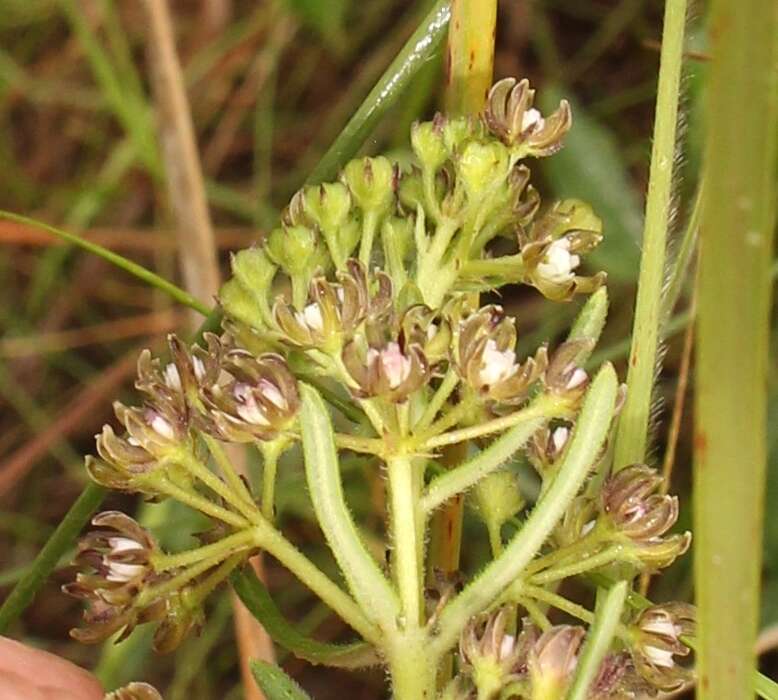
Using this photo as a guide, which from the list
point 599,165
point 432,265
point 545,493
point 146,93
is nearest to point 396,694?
point 545,493

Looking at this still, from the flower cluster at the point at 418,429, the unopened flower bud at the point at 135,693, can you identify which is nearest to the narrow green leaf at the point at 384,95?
the flower cluster at the point at 418,429

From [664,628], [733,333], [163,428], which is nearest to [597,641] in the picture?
[664,628]

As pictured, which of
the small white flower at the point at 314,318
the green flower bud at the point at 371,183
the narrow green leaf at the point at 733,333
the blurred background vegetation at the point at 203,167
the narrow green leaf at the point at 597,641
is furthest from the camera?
the blurred background vegetation at the point at 203,167

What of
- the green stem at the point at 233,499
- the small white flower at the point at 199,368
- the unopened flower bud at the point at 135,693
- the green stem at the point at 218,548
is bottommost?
the unopened flower bud at the point at 135,693

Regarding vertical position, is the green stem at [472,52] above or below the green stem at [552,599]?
above

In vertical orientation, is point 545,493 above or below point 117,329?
below

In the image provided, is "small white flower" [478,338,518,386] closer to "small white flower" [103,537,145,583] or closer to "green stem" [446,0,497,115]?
"small white flower" [103,537,145,583]

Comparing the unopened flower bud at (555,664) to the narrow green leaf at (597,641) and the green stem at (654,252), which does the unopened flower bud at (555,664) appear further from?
the green stem at (654,252)

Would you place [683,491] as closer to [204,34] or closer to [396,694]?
[396,694]

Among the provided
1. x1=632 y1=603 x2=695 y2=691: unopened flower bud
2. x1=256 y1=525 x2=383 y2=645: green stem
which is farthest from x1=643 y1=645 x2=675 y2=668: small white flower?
x1=256 y1=525 x2=383 y2=645: green stem
